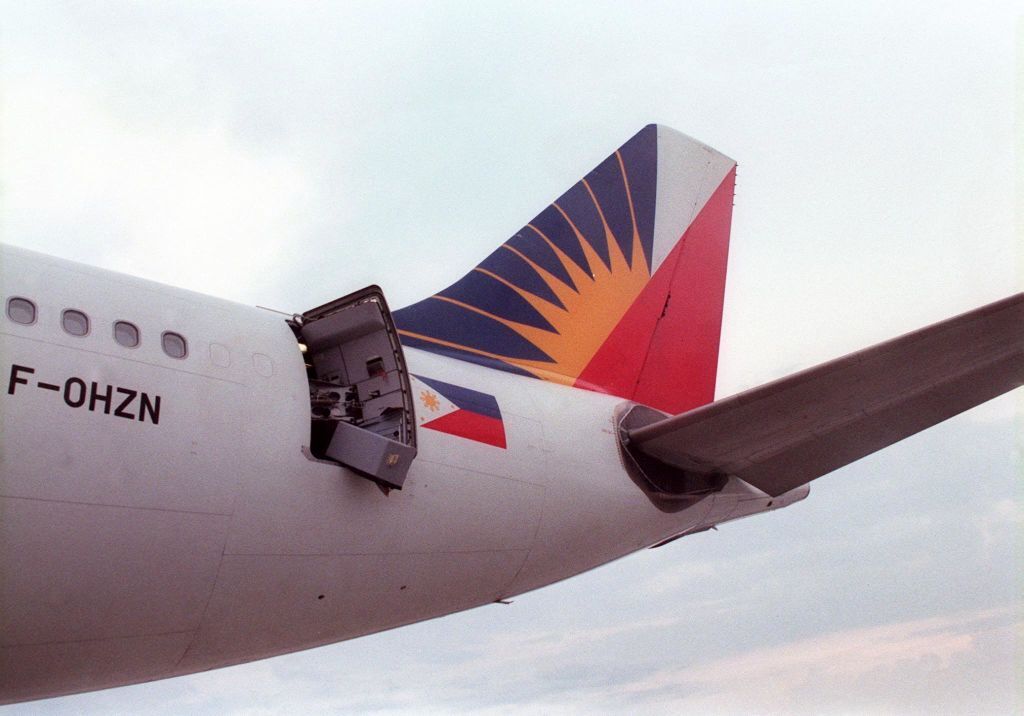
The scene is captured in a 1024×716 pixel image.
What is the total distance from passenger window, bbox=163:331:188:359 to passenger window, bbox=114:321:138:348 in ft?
0.65

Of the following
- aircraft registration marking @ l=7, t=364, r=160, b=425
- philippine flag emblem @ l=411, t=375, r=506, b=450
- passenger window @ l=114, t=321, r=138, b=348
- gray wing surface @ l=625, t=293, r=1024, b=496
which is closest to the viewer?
aircraft registration marking @ l=7, t=364, r=160, b=425

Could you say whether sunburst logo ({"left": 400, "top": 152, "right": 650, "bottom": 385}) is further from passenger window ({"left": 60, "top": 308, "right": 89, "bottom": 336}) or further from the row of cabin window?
passenger window ({"left": 60, "top": 308, "right": 89, "bottom": 336})

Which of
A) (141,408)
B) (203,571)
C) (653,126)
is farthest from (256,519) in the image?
(653,126)

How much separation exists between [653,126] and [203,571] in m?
7.56

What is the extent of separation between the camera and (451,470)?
715cm

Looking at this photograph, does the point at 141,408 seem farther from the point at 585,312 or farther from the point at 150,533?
the point at 585,312

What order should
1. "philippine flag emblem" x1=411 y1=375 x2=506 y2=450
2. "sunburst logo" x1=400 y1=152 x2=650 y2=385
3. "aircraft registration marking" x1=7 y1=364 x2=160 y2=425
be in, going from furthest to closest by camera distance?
"sunburst logo" x1=400 y1=152 x2=650 y2=385
"philippine flag emblem" x1=411 y1=375 x2=506 y2=450
"aircraft registration marking" x1=7 y1=364 x2=160 y2=425

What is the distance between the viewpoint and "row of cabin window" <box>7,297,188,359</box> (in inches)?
218

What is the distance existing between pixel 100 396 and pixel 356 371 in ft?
6.96

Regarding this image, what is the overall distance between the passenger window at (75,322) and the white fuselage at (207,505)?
47 millimetres

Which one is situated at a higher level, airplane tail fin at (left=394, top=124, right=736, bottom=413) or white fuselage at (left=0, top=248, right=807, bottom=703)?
airplane tail fin at (left=394, top=124, right=736, bottom=413)

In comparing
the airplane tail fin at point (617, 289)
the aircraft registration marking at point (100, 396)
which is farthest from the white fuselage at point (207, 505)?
the airplane tail fin at point (617, 289)

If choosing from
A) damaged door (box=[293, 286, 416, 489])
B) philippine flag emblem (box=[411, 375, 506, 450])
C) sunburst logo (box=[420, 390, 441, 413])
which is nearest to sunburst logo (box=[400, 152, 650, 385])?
philippine flag emblem (box=[411, 375, 506, 450])

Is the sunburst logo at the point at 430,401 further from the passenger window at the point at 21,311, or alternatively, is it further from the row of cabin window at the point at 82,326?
the passenger window at the point at 21,311
